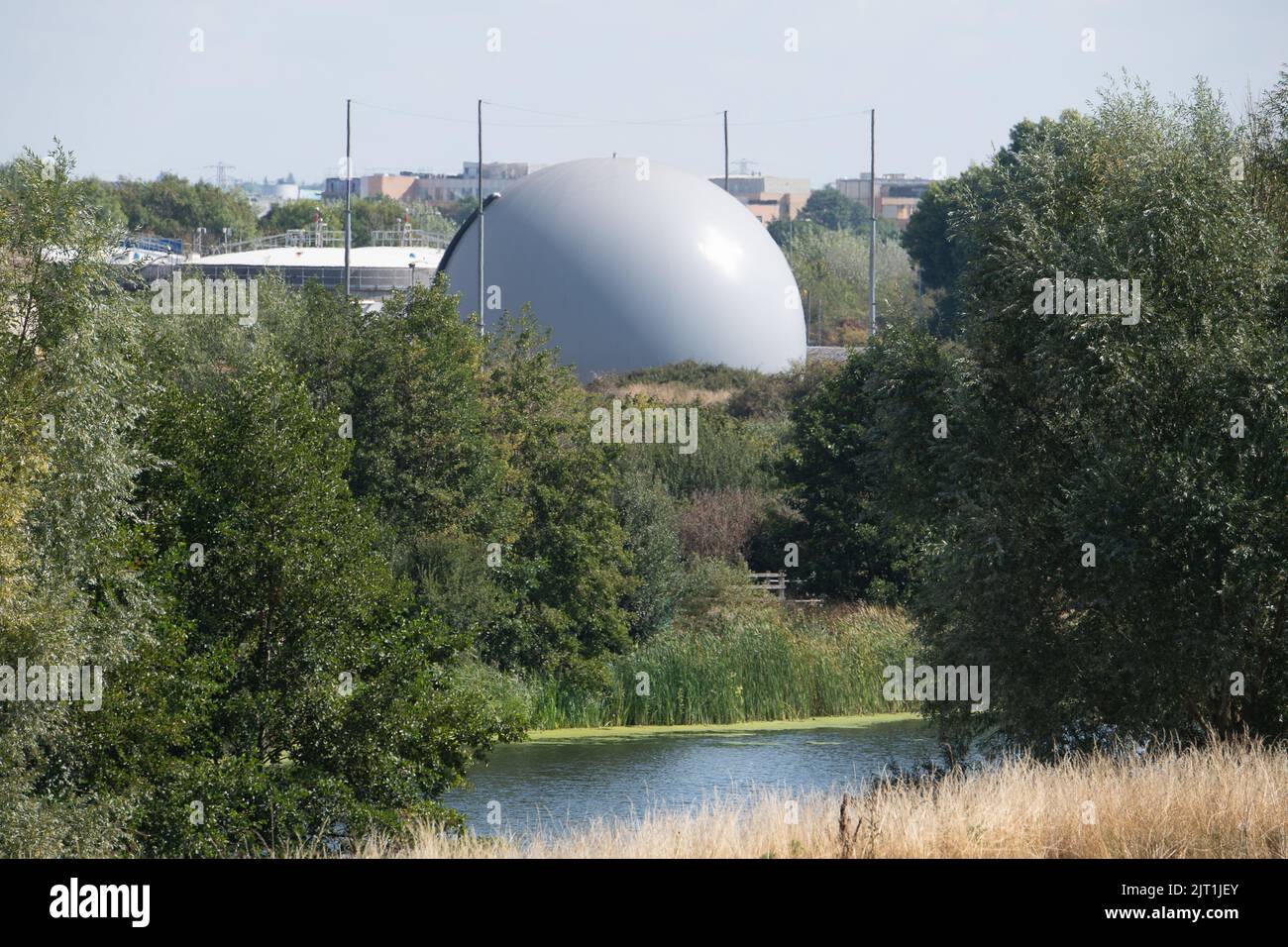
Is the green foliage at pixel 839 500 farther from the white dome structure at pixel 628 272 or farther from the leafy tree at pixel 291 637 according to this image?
the white dome structure at pixel 628 272

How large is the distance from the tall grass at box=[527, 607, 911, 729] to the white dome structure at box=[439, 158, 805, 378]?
85.0ft

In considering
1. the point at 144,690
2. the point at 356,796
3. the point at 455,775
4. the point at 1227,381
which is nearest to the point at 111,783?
→ the point at 144,690

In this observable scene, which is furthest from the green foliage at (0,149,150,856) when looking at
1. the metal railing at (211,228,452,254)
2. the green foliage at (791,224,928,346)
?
the metal railing at (211,228,452,254)

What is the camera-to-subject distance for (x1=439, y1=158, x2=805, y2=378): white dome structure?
171 ft

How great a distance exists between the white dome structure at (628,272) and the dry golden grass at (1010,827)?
4089cm

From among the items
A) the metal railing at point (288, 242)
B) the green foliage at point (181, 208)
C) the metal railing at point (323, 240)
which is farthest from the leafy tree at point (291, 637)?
the green foliage at point (181, 208)

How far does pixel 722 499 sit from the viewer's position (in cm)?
3456

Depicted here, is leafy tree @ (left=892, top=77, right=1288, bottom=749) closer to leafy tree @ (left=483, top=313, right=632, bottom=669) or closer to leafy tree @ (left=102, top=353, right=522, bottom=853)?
leafy tree @ (left=102, top=353, right=522, bottom=853)

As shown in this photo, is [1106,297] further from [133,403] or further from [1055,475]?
[133,403]

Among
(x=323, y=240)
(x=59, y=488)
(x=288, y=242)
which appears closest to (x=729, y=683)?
(x=59, y=488)

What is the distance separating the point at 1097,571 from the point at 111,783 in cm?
1052

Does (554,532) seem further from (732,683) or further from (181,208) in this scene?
(181,208)

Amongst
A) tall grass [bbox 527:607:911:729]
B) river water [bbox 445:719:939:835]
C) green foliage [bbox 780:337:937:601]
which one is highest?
green foliage [bbox 780:337:937:601]
